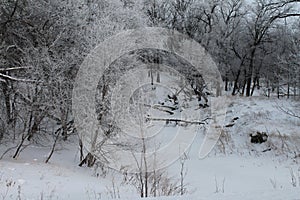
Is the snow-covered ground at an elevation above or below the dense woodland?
below

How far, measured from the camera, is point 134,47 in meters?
11.3

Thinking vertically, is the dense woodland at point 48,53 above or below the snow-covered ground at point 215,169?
above

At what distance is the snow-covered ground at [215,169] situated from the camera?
6.07 meters

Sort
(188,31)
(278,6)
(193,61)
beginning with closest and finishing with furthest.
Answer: (278,6)
(193,61)
(188,31)

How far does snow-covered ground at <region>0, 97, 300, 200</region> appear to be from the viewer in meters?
6.07

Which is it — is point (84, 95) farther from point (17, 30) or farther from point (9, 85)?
point (17, 30)

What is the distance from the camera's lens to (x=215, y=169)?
36.4 feet

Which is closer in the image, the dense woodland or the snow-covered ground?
the snow-covered ground

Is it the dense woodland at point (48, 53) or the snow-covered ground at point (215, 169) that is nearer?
the snow-covered ground at point (215, 169)

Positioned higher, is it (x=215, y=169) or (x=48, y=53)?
(x=48, y=53)

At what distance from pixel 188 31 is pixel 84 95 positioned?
18.9m

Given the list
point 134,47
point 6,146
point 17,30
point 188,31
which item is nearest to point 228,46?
point 188,31

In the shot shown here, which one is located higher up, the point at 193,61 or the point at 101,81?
the point at 193,61

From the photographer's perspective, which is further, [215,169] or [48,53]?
[215,169]
